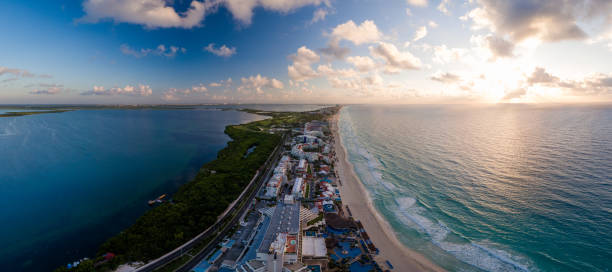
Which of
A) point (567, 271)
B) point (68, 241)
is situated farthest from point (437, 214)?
point (68, 241)

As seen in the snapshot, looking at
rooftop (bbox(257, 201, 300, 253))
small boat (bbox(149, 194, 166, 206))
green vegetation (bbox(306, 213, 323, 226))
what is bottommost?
green vegetation (bbox(306, 213, 323, 226))

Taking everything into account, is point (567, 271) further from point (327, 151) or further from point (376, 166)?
point (327, 151)

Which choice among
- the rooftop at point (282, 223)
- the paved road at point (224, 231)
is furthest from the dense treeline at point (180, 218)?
the rooftop at point (282, 223)

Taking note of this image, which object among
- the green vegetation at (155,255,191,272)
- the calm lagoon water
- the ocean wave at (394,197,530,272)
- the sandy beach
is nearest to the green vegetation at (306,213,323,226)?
the sandy beach

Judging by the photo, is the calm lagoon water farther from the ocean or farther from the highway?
the ocean

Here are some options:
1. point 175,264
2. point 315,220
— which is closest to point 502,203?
point 315,220

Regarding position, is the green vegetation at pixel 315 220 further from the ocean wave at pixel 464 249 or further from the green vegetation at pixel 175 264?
the green vegetation at pixel 175 264
